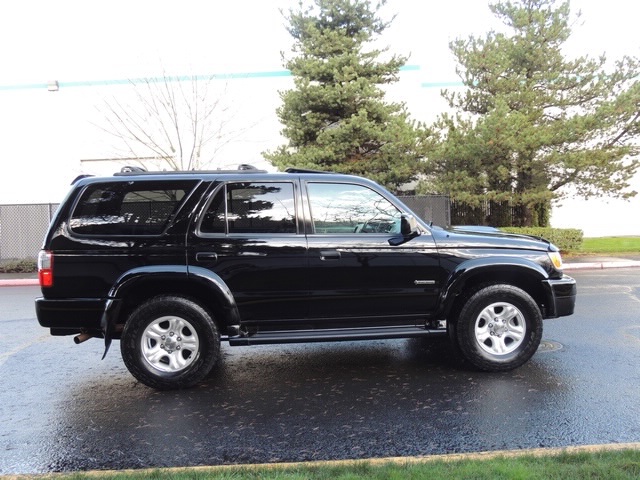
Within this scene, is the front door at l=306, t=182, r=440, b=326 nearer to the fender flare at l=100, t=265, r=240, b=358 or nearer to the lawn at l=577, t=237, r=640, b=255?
the fender flare at l=100, t=265, r=240, b=358

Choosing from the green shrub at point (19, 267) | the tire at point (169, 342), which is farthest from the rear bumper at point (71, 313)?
the green shrub at point (19, 267)

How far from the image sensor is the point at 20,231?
760 inches

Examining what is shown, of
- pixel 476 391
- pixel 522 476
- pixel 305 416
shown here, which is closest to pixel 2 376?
pixel 305 416

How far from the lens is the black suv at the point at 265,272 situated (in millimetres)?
4836

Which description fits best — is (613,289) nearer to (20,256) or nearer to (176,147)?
(176,147)

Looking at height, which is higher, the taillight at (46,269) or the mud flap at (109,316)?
the taillight at (46,269)

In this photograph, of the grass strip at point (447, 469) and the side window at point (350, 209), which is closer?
the grass strip at point (447, 469)

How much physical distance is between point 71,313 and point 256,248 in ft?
5.88

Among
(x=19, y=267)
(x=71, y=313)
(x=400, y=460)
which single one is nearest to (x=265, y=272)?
(x=71, y=313)

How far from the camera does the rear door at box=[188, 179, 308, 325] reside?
16.1 feet

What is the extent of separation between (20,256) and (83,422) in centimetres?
1759

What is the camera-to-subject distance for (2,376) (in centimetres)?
549

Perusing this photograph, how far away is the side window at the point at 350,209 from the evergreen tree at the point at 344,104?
493 inches

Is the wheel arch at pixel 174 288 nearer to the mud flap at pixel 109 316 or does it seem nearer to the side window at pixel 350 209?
the mud flap at pixel 109 316
